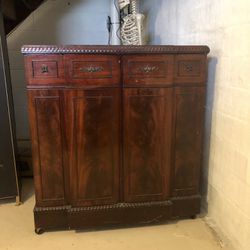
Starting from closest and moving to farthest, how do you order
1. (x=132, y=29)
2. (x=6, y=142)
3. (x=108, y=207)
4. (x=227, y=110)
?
(x=227, y=110) < (x=108, y=207) < (x=6, y=142) < (x=132, y=29)

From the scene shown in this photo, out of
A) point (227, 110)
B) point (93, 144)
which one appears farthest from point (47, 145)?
point (227, 110)

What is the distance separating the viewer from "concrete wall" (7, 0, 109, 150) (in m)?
2.86

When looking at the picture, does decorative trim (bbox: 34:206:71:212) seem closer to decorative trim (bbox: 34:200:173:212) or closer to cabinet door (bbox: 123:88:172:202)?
decorative trim (bbox: 34:200:173:212)

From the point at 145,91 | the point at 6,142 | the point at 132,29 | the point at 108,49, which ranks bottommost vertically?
the point at 6,142

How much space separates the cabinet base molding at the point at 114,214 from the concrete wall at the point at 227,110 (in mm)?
216

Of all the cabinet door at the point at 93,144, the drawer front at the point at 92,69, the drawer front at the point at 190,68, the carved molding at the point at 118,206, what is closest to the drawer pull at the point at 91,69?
the drawer front at the point at 92,69

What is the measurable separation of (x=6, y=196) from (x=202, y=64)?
160 cm

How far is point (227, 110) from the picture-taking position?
1.68m

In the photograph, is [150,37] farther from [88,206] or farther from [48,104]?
[88,206]

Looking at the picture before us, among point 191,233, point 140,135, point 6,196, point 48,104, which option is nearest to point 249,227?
point 191,233

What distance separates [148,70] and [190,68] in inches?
9.9

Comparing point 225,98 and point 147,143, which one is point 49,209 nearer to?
point 147,143

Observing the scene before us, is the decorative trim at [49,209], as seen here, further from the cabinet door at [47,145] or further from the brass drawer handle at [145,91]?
the brass drawer handle at [145,91]

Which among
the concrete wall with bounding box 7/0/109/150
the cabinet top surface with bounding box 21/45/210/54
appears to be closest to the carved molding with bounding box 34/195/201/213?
the cabinet top surface with bounding box 21/45/210/54
